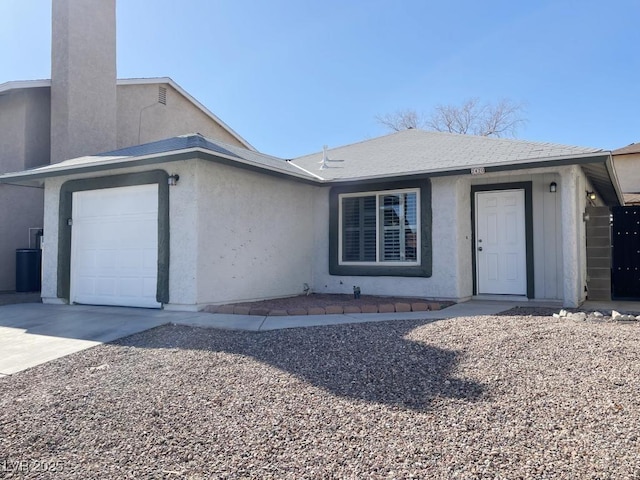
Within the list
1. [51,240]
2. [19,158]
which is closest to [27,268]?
[19,158]

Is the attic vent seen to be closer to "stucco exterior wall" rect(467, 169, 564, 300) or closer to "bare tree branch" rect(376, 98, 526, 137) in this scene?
"stucco exterior wall" rect(467, 169, 564, 300)

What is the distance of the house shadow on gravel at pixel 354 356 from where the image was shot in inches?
159

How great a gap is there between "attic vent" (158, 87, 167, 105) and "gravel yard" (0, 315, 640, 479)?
11814mm

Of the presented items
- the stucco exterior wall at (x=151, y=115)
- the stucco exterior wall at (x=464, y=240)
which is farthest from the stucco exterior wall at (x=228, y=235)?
the stucco exterior wall at (x=151, y=115)

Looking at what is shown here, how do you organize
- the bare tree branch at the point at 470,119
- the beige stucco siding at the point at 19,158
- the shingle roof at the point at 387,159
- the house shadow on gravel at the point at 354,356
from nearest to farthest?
the house shadow on gravel at the point at 354,356 → the shingle roof at the point at 387,159 → the beige stucco siding at the point at 19,158 → the bare tree branch at the point at 470,119

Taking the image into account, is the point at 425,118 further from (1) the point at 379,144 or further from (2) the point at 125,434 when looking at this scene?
(2) the point at 125,434

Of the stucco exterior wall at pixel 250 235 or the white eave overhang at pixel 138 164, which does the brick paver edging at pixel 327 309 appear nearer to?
the stucco exterior wall at pixel 250 235

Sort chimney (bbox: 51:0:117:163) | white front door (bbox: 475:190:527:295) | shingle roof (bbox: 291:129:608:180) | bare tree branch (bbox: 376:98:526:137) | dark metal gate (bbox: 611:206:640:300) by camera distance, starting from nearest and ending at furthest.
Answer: shingle roof (bbox: 291:129:608:180) → white front door (bbox: 475:190:527:295) → dark metal gate (bbox: 611:206:640:300) → chimney (bbox: 51:0:117:163) → bare tree branch (bbox: 376:98:526:137)

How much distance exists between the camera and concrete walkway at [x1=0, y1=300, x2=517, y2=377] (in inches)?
235

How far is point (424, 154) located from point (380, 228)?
2055 millimetres

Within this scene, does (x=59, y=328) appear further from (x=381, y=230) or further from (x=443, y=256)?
(x=443, y=256)

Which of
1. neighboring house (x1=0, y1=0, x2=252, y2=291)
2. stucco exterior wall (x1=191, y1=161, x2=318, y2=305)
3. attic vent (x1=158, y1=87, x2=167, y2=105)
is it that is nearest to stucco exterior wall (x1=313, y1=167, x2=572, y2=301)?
stucco exterior wall (x1=191, y1=161, x2=318, y2=305)

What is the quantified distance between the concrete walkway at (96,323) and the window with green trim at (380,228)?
1.73 m

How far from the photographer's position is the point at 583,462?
2771mm
